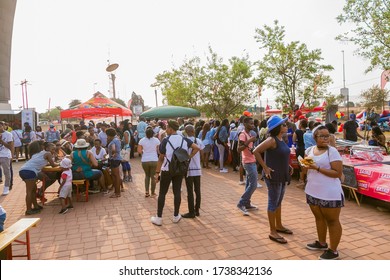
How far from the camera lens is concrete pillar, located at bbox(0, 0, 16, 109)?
1479 inches

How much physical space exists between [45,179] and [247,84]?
1314 cm

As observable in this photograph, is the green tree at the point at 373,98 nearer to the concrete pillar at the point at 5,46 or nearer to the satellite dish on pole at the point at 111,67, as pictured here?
the satellite dish on pole at the point at 111,67

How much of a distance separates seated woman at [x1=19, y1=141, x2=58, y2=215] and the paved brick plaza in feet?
0.85

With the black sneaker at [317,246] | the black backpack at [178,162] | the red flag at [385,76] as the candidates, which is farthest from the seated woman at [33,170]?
the red flag at [385,76]

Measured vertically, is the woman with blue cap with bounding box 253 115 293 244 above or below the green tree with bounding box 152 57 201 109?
below

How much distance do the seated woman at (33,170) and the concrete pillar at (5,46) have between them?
37778mm

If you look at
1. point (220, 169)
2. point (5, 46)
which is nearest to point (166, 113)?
point (220, 169)

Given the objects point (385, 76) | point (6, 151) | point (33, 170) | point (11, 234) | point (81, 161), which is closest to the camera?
point (11, 234)

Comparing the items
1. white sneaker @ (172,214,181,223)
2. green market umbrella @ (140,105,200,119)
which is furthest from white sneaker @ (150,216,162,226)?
green market umbrella @ (140,105,200,119)

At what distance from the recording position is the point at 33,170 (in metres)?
5.49

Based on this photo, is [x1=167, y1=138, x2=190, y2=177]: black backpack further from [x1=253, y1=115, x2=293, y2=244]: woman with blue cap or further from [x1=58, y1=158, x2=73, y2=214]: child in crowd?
[x1=58, y1=158, x2=73, y2=214]: child in crowd

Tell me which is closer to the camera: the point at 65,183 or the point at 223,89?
the point at 65,183

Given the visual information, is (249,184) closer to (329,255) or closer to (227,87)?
(329,255)

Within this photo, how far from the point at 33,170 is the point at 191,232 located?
3373 millimetres
